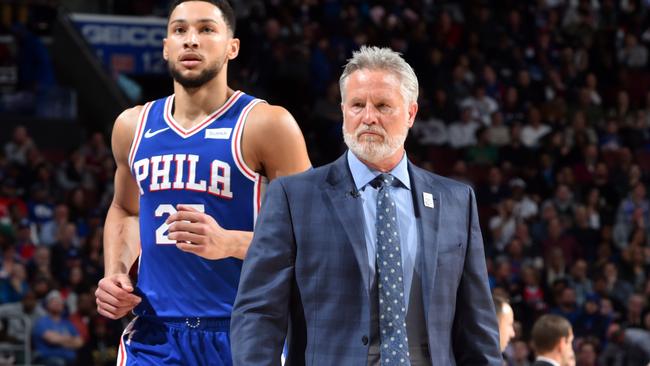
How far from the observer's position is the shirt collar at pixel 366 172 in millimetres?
Result: 3664

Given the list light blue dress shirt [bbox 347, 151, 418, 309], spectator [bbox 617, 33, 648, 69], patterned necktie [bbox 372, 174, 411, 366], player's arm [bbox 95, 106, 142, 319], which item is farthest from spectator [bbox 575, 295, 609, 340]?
patterned necktie [bbox 372, 174, 411, 366]

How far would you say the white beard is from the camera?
11.7ft

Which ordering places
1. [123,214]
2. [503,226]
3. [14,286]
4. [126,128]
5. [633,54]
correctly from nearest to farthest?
1. [126,128]
2. [123,214]
3. [14,286]
4. [503,226]
5. [633,54]

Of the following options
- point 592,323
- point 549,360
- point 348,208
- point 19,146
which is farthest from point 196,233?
point 19,146

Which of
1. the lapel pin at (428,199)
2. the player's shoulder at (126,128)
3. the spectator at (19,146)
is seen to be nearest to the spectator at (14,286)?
the spectator at (19,146)

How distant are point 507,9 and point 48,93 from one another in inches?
310

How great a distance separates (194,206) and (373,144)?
3.57 feet

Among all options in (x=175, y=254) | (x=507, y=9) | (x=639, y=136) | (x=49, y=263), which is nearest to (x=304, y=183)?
(x=175, y=254)

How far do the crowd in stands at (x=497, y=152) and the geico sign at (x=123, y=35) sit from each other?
3.99 feet

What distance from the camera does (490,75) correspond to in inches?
692

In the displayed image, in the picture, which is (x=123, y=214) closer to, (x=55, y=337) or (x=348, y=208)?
(x=348, y=208)

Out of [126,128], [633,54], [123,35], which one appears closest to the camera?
[126,128]

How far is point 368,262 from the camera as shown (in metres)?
3.51

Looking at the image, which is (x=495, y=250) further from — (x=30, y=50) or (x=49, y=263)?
(x=30, y=50)
